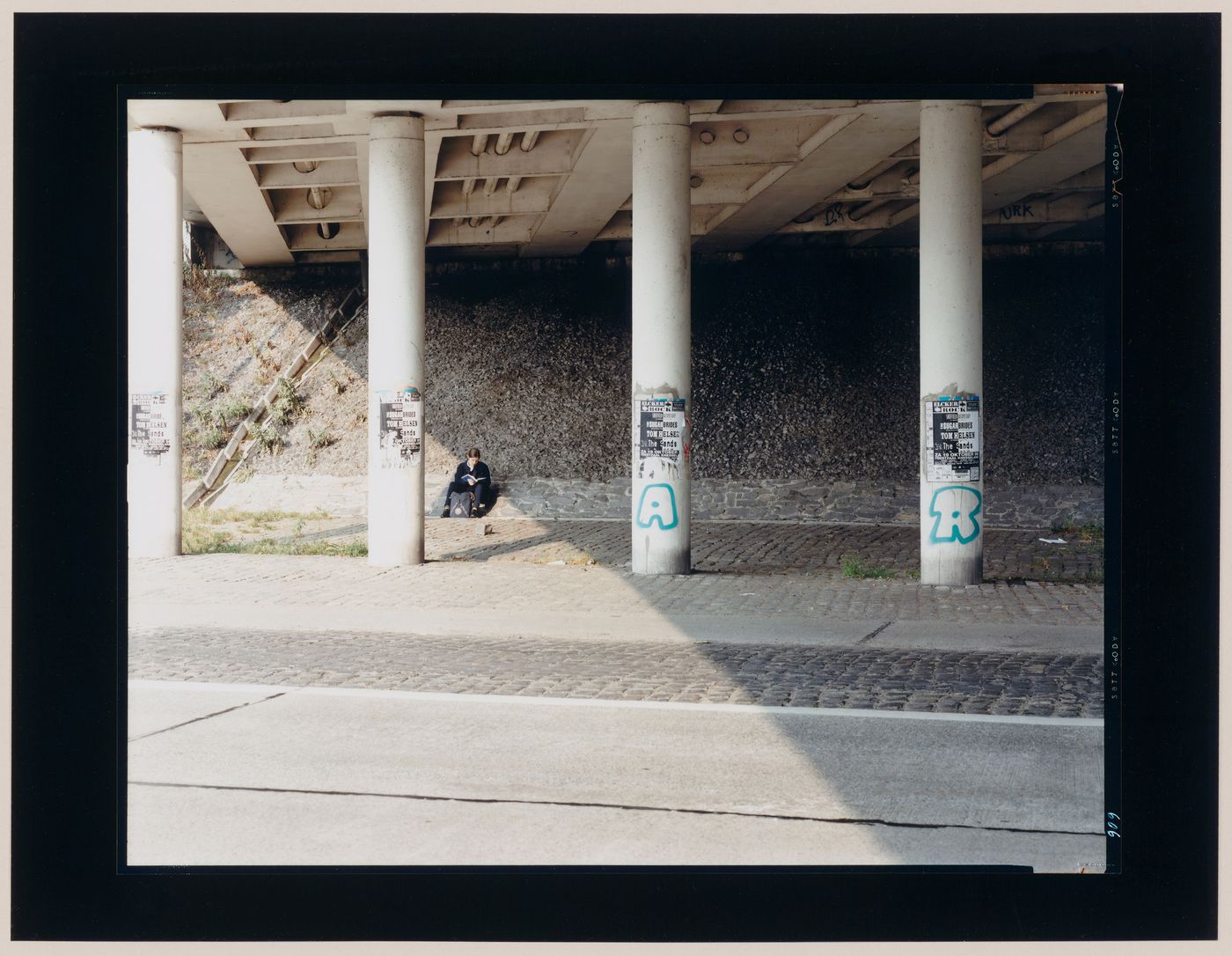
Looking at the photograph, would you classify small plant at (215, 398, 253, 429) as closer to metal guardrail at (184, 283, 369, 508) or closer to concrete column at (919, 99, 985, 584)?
metal guardrail at (184, 283, 369, 508)

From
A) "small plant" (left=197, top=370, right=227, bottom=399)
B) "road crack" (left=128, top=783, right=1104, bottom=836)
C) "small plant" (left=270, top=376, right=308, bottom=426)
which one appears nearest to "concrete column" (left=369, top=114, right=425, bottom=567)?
"road crack" (left=128, top=783, right=1104, bottom=836)

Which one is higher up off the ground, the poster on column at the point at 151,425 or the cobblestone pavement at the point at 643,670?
the poster on column at the point at 151,425

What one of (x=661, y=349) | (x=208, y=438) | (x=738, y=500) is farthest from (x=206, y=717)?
(x=208, y=438)

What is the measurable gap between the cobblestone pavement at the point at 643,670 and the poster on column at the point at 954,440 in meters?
4.55

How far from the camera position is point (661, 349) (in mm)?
15289

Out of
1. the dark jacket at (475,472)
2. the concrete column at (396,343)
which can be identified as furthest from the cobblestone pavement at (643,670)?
the dark jacket at (475,472)

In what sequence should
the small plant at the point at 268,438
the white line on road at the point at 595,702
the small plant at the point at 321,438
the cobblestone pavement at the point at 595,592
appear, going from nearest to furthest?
the white line on road at the point at 595,702 < the cobblestone pavement at the point at 595,592 < the small plant at the point at 321,438 < the small plant at the point at 268,438

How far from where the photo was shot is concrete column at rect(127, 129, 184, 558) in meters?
16.9

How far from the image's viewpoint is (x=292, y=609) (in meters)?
12.3

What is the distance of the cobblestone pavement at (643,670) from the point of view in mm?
8227

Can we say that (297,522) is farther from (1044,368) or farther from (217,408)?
(1044,368)

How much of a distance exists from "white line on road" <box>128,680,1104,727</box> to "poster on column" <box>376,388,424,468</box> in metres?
7.55

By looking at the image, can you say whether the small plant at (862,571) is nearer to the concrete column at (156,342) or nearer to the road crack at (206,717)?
the road crack at (206,717)

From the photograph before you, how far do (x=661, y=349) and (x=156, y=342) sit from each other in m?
7.17
